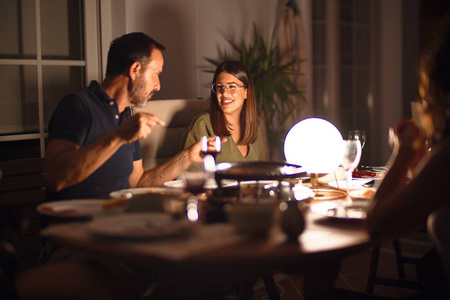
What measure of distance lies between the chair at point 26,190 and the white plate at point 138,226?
3.52 feet

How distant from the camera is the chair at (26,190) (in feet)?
7.93

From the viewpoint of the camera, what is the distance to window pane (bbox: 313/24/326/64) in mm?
5262

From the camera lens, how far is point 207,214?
155 cm

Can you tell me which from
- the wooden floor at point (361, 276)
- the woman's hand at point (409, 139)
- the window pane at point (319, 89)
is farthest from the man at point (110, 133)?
the window pane at point (319, 89)

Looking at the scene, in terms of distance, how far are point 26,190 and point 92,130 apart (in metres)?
0.55

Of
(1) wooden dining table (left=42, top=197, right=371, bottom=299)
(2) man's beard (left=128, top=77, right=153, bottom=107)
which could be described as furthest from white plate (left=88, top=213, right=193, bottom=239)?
(2) man's beard (left=128, top=77, right=153, bottom=107)

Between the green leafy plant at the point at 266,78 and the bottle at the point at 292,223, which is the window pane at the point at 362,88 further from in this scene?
the bottle at the point at 292,223

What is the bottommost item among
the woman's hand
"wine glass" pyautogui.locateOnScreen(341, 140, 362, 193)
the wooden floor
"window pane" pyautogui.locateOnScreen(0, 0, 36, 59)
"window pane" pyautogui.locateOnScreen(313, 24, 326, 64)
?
the wooden floor

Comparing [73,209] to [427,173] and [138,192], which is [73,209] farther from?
[427,173]

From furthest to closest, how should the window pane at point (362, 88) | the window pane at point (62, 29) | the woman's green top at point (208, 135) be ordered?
the window pane at point (362, 88), the window pane at point (62, 29), the woman's green top at point (208, 135)

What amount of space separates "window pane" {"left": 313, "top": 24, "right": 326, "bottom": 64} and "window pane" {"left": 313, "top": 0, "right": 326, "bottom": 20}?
7cm

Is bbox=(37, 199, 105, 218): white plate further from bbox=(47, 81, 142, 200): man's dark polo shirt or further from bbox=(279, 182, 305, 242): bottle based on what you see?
bbox=(279, 182, 305, 242): bottle

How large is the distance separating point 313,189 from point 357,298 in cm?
62

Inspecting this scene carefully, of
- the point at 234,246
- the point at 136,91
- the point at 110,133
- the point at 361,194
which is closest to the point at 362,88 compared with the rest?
the point at 136,91
